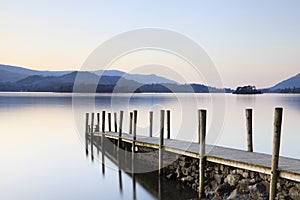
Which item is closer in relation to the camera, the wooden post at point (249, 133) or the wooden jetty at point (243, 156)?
the wooden jetty at point (243, 156)

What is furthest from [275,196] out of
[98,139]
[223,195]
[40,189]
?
[98,139]

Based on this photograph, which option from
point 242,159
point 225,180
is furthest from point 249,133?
point 225,180

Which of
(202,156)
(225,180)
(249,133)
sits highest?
(249,133)

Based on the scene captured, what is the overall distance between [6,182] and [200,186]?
8043 mm

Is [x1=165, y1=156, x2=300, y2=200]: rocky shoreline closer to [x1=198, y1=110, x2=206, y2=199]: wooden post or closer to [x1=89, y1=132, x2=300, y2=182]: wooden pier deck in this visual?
[x1=198, y1=110, x2=206, y2=199]: wooden post

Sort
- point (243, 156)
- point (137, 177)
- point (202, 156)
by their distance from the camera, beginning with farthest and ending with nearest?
1. point (137, 177)
2. point (202, 156)
3. point (243, 156)

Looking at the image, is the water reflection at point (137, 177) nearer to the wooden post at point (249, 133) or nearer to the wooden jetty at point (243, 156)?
the wooden jetty at point (243, 156)

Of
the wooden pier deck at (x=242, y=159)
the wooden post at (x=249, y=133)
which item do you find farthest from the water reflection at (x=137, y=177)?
the wooden post at (x=249, y=133)

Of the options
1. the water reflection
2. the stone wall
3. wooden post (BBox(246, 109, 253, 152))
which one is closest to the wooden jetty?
wooden post (BBox(246, 109, 253, 152))

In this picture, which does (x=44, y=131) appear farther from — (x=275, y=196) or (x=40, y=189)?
(x=275, y=196)

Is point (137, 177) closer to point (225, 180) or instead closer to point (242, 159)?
point (225, 180)

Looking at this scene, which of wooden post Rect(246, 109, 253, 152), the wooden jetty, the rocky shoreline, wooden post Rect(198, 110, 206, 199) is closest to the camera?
the wooden jetty

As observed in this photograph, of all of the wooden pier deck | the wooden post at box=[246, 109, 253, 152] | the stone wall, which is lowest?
the stone wall

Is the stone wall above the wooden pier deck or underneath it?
underneath
